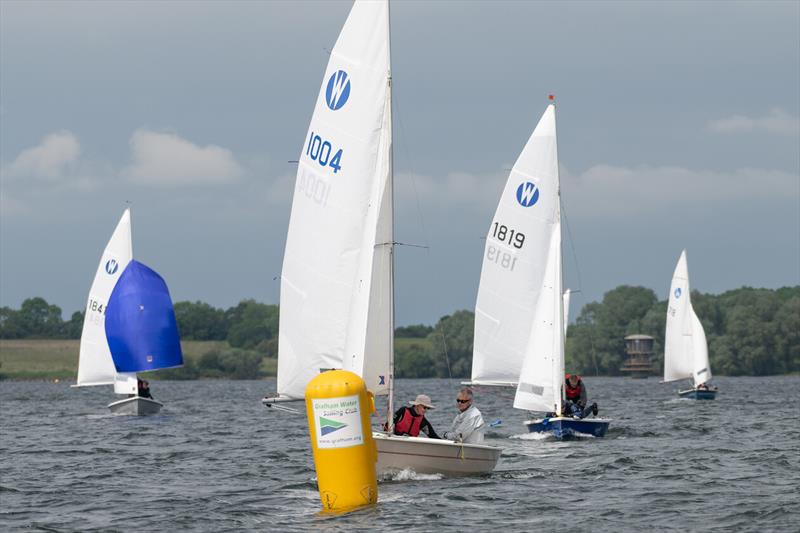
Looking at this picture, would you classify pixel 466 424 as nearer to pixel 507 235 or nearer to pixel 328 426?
pixel 328 426

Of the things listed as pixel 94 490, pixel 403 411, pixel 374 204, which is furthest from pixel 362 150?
pixel 94 490

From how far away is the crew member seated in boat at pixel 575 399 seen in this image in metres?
34.9

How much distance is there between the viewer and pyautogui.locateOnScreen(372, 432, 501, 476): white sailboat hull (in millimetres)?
21391

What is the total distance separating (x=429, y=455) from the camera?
21797 millimetres

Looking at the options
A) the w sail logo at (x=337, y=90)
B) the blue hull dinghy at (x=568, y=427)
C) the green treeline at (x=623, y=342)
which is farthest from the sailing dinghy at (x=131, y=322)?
the green treeline at (x=623, y=342)

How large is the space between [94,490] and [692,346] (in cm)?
5465

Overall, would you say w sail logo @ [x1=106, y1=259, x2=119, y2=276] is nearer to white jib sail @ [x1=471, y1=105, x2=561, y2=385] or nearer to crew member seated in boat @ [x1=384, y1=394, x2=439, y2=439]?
white jib sail @ [x1=471, y1=105, x2=561, y2=385]

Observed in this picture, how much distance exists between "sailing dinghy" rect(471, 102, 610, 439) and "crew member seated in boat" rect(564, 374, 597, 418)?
0.98 feet

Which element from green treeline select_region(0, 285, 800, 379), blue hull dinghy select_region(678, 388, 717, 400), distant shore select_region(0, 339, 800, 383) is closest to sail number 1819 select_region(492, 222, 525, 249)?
blue hull dinghy select_region(678, 388, 717, 400)

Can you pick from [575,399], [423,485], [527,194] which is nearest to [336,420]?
[423,485]

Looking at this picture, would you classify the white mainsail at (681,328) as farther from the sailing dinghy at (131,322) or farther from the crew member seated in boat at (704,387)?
the sailing dinghy at (131,322)

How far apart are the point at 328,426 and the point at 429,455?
4.39 meters

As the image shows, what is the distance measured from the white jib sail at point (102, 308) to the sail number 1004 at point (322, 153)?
32.2 meters

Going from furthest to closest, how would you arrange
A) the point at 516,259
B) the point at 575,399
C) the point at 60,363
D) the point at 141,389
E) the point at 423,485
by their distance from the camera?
the point at 60,363 < the point at 141,389 < the point at 516,259 < the point at 575,399 < the point at 423,485
